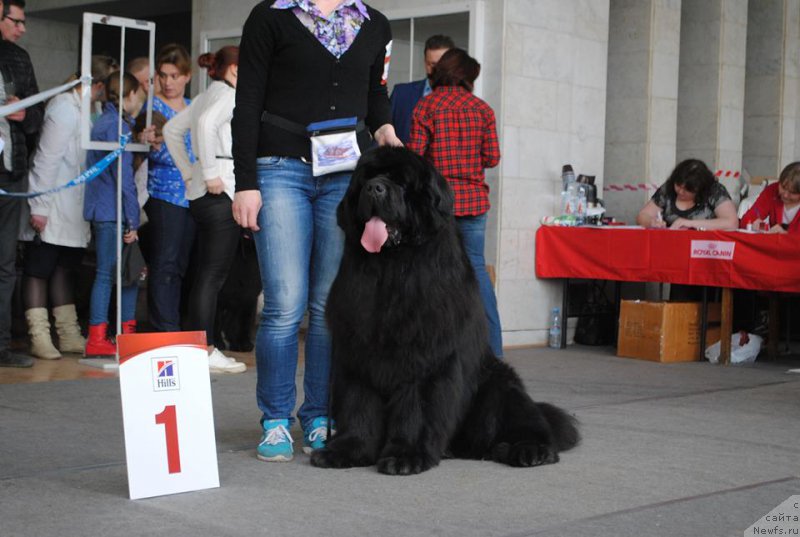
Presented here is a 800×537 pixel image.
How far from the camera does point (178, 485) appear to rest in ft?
10.9

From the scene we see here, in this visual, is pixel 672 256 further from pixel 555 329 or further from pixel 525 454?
pixel 525 454

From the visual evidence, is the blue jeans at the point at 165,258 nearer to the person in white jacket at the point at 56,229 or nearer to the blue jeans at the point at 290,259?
the person in white jacket at the point at 56,229

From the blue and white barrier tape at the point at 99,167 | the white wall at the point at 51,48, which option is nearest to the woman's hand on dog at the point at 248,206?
the blue and white barrier tape at the point at 99,167

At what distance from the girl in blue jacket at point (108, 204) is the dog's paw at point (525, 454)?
352 cm

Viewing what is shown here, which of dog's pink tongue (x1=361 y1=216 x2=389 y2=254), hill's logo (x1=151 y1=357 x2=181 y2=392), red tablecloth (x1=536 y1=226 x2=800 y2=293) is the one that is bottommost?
hill's logo (x1=151 y1=357 x2=181 y2=392)

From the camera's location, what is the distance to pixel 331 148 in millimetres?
3732

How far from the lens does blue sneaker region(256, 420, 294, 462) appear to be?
12.5 ft

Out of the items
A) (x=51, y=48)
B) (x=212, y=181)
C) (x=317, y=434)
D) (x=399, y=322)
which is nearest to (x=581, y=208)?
(x=212, y=181)

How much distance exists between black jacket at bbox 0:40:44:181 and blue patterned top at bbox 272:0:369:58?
2.83 metres

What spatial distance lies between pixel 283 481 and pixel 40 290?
3.75 metres

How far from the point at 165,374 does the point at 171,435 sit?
7.2 inches

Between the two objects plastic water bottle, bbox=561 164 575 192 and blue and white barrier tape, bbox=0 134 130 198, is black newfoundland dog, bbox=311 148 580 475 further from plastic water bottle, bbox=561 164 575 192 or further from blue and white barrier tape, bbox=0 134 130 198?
plastic water bottle, bbox=561 164 575 192

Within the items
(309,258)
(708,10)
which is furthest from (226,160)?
(708,10)

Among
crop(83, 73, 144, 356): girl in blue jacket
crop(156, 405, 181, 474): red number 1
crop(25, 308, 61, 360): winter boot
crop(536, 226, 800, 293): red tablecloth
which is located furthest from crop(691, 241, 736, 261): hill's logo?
crop(156, 405, 181, 474): red number 1
